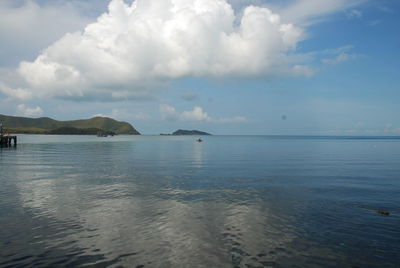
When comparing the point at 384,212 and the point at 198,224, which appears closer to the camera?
the point at 198,224

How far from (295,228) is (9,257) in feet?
54.6

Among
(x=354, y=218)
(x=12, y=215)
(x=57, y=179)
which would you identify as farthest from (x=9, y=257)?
(x=57, y=179)

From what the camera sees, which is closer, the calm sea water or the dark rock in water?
the calm sea water

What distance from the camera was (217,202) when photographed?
25.2 meters

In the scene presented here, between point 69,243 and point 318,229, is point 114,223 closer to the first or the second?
point 69,243

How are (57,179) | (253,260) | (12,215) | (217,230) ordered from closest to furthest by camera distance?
(253,260), (217,230), (12,215), (57,179)

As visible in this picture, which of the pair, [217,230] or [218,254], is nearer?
[218,254]

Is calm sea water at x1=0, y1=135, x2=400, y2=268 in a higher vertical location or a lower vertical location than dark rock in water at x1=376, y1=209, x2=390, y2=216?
lower

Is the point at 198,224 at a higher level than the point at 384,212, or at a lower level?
lower

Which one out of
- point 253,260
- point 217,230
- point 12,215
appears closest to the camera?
point 253,260

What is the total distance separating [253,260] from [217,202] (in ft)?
37.1

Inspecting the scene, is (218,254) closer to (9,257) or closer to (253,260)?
(253,260)

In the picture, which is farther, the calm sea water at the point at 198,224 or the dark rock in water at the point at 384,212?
the dark rock in water at the point at 384,212

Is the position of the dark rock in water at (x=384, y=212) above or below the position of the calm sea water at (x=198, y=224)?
above
